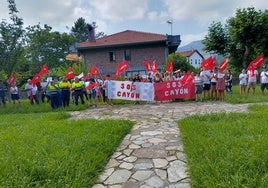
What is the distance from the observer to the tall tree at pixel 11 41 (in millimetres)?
18734

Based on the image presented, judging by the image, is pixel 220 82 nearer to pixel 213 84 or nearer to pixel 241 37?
pixel 213 84

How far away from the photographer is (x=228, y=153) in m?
4.40

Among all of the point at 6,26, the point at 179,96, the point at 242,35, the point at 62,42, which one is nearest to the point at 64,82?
the point at 179,96

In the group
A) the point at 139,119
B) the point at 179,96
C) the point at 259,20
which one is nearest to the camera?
the point at 139,119

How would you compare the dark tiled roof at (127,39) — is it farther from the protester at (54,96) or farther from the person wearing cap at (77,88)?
the person wearing cap at (77,88)

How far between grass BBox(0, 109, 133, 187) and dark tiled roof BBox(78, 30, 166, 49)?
23.4 m

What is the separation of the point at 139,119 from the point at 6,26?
14.8 m

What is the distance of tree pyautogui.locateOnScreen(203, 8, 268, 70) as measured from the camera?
24.2 meters

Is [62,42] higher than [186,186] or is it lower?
higher

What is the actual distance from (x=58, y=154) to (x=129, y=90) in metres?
8.41

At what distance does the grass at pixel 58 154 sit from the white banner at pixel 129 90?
19.0 feet

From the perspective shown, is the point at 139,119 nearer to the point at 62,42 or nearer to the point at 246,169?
the point at 246,169

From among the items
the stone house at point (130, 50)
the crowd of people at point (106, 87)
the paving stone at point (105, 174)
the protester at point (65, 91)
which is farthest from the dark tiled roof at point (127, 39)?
the paving stone at point (105, 174)

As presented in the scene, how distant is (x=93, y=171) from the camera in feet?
14.4
